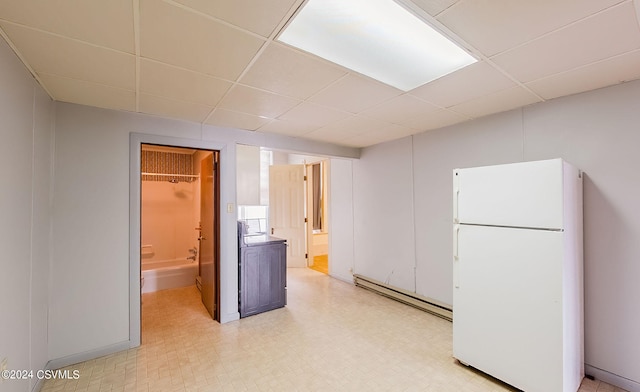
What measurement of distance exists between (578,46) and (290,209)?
5.04 m

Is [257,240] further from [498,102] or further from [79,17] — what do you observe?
[498,102]

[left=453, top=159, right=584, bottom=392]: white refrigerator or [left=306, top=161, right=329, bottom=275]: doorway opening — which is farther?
[left=306, top=161, right=329, bottom=275]: doorway opening

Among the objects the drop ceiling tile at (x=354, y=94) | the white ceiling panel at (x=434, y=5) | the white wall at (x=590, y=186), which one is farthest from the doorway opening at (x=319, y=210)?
the white ceiling panel at (x=434, y=5)

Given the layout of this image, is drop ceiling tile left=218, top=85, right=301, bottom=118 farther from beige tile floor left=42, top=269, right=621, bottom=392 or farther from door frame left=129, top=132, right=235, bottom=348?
beige tile floor left=42, top=269, right=621, bottom=392

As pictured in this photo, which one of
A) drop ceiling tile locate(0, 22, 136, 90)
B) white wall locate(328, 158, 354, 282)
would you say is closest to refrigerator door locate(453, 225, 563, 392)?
white wall locate(328, 158, 354, 282)

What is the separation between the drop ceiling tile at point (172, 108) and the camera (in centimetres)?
242

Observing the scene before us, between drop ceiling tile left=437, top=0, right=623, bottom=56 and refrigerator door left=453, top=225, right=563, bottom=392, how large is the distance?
4.32ft

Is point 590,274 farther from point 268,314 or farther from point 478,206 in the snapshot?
point 268,314

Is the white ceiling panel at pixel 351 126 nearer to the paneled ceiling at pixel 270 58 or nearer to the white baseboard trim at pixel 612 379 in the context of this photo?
the paneled ceiling at pixel 270 58

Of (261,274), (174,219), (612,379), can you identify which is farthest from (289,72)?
(174,219)

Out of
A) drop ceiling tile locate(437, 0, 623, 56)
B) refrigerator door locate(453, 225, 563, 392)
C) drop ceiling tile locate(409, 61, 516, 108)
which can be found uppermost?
drop ceiling tile locate(437, 0, 623, 56)

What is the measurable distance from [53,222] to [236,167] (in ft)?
5.71

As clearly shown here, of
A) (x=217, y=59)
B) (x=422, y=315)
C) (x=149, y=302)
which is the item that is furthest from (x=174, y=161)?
(x=422, y=315)

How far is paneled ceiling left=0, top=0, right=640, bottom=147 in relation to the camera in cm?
131
